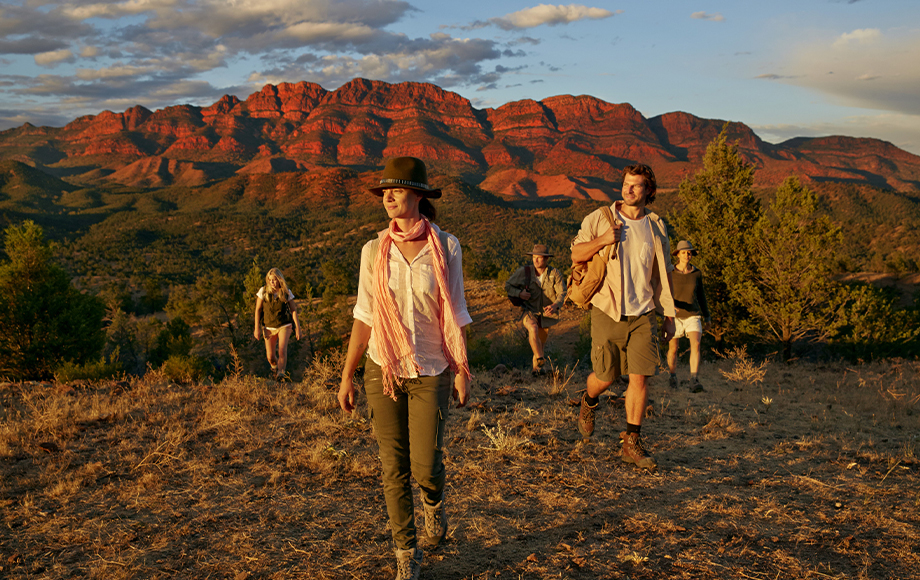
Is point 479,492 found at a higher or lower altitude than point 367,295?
lower

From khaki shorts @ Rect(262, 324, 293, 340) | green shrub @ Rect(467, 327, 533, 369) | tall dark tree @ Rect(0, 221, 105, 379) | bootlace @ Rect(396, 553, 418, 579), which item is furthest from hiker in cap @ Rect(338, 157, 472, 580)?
tall dark tree @ Rect(0, 221, 105, 379)

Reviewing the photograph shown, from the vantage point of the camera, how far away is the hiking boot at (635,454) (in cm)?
387

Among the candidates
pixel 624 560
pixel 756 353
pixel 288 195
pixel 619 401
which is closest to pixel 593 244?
pixel 624 560

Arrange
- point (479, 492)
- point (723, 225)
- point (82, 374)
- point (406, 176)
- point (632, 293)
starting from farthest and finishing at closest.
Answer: point (723, 225)
point (82, 374)
point (632, 293)
point (479, 492)
point (406, 176)

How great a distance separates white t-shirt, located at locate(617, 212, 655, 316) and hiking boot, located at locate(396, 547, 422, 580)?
219 cm

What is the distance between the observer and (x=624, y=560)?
269 centimetres

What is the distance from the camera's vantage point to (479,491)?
140 inches

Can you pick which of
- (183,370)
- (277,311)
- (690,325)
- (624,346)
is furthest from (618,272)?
(183,370)

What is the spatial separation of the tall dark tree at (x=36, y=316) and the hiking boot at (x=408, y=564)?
443 inches

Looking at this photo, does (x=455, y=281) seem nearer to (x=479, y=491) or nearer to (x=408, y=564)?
(x=408, y=564)

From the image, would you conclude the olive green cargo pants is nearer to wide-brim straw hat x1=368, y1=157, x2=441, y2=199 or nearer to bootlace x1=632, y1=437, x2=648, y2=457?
wide-brim straw hat x1=368, y1=157, x2=441, y2=199

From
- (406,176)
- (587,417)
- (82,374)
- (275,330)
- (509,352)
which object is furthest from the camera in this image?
(509,352)

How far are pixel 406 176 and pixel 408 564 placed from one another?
5.94 ft

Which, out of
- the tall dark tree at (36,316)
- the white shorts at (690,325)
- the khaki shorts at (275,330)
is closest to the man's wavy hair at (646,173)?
the white shorts at (690,325)
